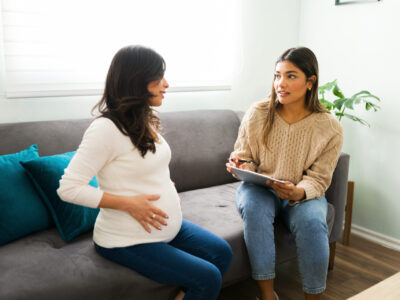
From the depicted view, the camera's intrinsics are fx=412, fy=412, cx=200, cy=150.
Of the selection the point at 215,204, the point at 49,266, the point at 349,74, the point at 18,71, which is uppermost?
the point at 18,71

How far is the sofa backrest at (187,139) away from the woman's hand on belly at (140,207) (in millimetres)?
649

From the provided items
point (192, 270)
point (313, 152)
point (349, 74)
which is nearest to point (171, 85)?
point (313, 152)

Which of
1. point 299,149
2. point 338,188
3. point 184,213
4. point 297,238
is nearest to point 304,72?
point 299,149

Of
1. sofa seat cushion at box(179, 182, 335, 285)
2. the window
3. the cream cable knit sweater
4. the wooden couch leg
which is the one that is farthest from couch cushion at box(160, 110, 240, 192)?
the wooden couch leg

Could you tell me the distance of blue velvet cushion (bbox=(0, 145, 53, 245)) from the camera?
147cm

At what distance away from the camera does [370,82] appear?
2.50 meters

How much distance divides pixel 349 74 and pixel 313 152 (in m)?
1.05

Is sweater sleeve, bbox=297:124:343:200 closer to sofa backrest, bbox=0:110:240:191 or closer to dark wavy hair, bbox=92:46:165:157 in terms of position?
sofa backrest, bbox=0:110:240:191

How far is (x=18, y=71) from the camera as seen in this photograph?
1920 mm

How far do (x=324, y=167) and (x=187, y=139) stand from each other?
76cm

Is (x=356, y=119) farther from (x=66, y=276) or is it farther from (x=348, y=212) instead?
(x=66, y=276)

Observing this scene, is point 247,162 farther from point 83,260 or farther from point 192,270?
point 83,260

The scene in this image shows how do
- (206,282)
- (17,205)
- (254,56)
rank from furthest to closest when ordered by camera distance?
(254,56), (17,205), (206,282)

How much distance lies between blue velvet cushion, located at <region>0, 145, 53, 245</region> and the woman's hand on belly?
0.42m
